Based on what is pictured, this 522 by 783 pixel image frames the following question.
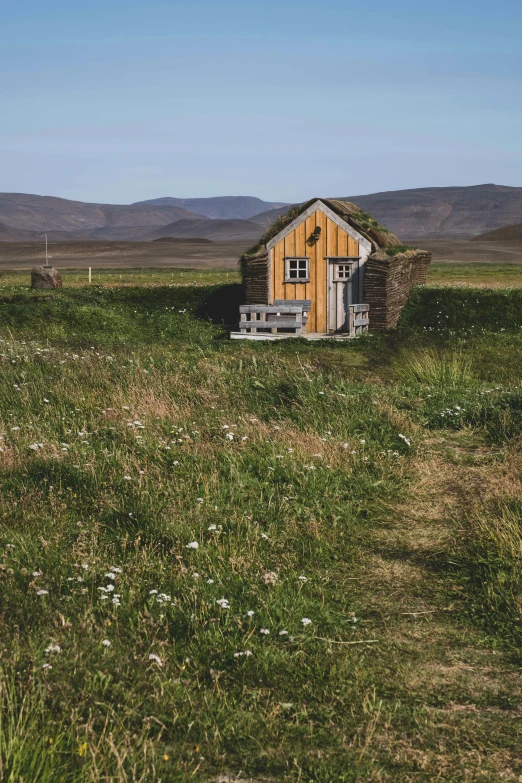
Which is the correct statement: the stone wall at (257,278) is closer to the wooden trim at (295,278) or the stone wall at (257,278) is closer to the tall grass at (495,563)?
the wooden trim at (295,278)

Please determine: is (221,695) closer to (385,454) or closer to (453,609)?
(453,609)

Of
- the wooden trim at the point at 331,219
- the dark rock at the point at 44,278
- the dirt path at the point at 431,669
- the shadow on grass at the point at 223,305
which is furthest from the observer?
the dark rock at the point at 44,278

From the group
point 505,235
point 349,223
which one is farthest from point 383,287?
point 505,235

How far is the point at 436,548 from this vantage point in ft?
29.4

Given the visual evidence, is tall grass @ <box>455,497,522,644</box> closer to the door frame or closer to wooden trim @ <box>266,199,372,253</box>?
the door frame

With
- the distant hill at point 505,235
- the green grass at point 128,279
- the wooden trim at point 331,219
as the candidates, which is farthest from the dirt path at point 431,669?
the distant hill at point 505,235

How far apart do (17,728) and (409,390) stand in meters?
12.6

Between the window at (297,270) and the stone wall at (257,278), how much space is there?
2.80ft

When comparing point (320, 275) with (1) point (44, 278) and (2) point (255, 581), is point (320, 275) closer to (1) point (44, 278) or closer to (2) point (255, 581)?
(1) point (44, 278)

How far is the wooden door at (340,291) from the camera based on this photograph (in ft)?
103

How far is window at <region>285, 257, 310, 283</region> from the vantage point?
3166 centimetres

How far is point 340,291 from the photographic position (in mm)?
31516

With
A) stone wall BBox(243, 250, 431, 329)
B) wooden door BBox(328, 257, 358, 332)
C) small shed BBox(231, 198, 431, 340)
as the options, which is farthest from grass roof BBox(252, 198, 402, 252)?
wooden door BBox(328, 257, 358, 332)

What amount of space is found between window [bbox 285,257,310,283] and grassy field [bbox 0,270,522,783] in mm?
16597
